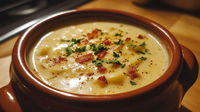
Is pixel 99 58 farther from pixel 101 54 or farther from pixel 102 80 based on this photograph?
pixel 102 80

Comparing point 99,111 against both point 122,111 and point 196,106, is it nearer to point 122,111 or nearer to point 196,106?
point 122,111

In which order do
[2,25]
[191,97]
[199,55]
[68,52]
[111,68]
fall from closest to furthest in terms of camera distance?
[111,68], [68,52], [191,97], [199,55], [2,25]

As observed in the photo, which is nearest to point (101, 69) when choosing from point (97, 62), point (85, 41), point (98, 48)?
point (97, 62)

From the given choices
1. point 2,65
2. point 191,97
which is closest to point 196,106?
point 191,97

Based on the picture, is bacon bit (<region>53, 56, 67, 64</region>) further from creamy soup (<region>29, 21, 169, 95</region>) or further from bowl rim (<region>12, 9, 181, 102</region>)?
bowl rim (<region>12, 9, 181, 102</region>)

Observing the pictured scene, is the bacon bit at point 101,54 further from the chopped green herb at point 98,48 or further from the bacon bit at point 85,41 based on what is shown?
the bacon bit at point 85,41

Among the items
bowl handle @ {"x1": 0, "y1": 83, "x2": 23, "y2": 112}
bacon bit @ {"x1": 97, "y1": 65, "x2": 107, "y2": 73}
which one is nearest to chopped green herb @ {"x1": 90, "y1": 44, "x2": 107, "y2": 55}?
bacon bit @ {"x1": 97, "y1": 65, "x2": 107, "y2": 73}

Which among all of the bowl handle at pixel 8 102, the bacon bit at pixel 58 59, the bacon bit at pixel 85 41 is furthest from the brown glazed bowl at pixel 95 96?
the bacon bit at pixel 85 41
